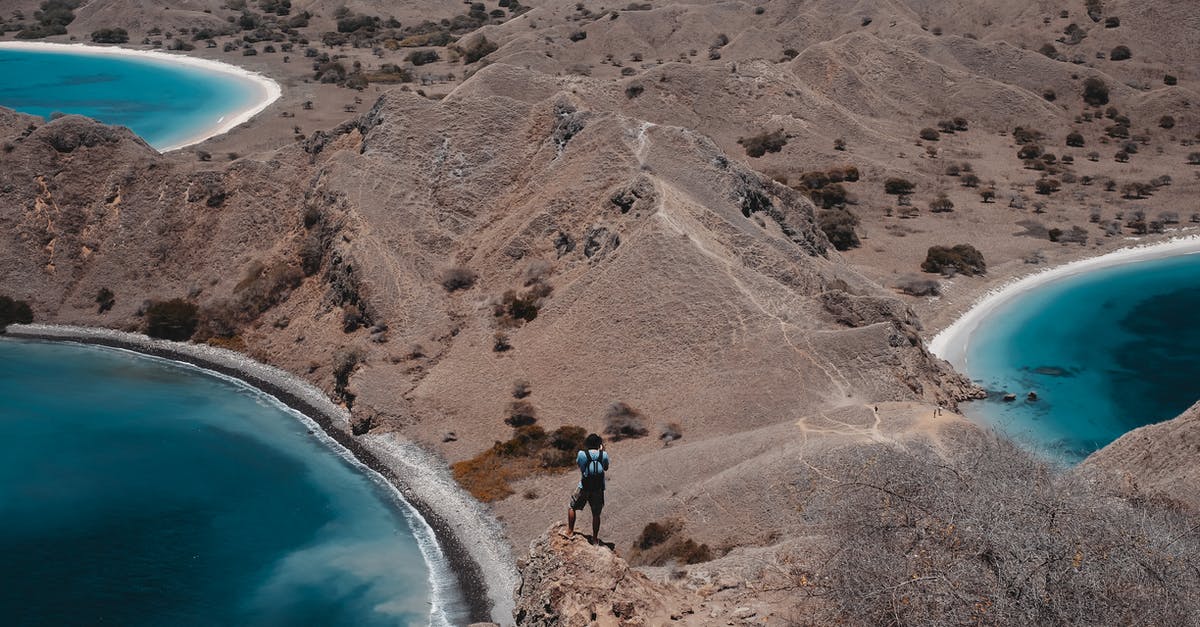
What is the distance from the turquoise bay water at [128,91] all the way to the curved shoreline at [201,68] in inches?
33.8

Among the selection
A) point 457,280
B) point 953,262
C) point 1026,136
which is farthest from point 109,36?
point 953,262

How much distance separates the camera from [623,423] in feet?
123

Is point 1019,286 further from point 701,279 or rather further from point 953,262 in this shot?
point 701,279

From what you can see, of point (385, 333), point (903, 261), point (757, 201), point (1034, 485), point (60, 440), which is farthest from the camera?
point (903, 261)

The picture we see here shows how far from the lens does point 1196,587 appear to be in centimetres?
1595

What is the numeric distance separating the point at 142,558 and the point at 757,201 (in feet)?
105

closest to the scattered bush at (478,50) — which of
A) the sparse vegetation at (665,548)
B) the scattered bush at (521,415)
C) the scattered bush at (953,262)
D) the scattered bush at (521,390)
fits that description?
the scattered bush at (953,262)

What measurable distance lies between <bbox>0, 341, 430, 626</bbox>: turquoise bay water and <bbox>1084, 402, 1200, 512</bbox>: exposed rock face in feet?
68.4

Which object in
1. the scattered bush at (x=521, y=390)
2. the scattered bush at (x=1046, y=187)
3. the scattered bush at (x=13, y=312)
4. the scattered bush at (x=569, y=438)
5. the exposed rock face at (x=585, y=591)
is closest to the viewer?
the exposed rock face at (x=585, y=591)

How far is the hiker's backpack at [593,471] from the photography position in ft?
65.4

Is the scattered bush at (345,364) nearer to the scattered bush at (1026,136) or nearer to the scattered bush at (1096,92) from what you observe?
the scattered bush at (1026,136)

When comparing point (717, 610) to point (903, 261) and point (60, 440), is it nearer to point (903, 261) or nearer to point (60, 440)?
point (60, 440)

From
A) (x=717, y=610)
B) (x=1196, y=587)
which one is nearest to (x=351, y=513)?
(x=717, y=610)

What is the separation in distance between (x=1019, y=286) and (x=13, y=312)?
175 feet
